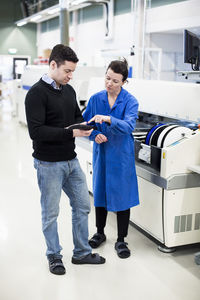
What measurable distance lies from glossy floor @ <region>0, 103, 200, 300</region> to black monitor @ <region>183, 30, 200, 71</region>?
1671mm

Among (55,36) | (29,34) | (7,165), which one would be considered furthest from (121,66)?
(29,34)

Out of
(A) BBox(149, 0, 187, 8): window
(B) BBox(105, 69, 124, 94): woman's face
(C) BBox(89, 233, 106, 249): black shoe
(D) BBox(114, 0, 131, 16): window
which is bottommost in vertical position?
(C) BBox(89, 233, 106, 249): black shoe

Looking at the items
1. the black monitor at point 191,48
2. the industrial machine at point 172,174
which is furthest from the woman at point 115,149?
the black monitor at point 191,48

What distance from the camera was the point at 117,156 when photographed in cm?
277

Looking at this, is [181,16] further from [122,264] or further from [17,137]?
[122,264]

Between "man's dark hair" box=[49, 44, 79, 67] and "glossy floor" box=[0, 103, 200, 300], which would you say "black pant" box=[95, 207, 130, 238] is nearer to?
"glossy floor" box=[0, 103, 200, 300]

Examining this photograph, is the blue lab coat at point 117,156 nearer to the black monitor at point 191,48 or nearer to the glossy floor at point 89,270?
the glossy floor at point 89,270

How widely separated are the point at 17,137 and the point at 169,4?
4561mm

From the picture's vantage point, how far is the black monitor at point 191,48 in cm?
321

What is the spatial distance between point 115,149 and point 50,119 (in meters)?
0.62

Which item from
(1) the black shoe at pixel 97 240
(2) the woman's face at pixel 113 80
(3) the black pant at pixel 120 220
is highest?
(2) the woman's face at pixel 113 80

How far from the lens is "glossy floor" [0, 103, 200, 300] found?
7.90ft

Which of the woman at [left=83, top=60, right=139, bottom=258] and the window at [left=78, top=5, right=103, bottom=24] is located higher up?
the window at [left=78, top=5, right=103, bottom=24]

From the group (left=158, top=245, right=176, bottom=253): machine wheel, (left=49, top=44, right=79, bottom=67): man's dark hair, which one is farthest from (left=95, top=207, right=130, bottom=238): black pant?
(left=49, top=44, right=79, bottom=67): man's dark hair
